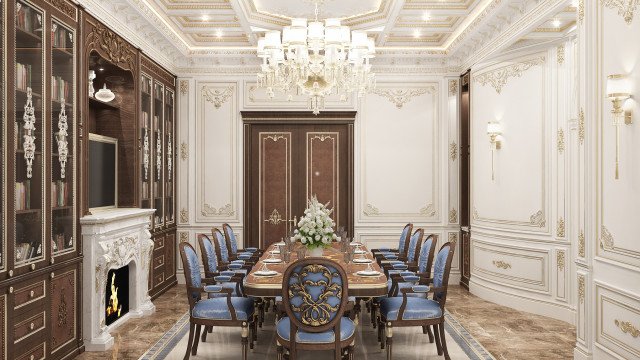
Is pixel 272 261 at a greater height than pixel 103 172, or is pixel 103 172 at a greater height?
pixel 103 172

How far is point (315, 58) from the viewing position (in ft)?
14.8

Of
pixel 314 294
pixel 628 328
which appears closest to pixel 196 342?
pixel 314 294

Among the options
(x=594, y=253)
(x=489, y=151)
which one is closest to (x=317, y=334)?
(x=594, y=253)

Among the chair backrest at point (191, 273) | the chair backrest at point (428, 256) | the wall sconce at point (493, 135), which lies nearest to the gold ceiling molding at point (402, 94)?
the wall sconce at point (493, 135)

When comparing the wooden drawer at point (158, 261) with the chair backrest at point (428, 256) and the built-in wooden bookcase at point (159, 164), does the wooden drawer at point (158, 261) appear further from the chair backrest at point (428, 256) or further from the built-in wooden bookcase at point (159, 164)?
the chair backrest at point (428, 256)

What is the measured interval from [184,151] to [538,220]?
4664 millimetres

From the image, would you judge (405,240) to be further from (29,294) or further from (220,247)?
(29,294)

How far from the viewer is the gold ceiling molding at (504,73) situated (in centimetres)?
564

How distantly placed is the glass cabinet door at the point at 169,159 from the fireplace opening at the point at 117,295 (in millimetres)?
1507

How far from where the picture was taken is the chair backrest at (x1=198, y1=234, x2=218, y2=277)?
15.3 feet

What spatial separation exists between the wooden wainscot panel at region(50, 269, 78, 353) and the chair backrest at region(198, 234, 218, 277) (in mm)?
1059

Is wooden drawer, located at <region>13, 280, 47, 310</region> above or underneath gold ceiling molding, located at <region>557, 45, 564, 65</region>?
underneath

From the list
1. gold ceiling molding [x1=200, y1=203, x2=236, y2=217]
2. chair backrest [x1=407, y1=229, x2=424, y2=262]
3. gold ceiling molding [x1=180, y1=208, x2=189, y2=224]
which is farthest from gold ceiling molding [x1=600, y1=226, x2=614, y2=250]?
gold ceiling molding [x1=180, y1=208, x2=189, y2=224]

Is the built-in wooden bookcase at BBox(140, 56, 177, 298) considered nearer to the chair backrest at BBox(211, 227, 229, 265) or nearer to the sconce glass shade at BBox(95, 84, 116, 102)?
the sconce glass shade at BBox(95, 84, 116, 102)
